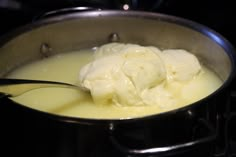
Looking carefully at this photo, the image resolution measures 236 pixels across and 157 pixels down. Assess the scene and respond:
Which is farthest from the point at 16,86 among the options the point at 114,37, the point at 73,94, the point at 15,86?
→ the point at 114,37

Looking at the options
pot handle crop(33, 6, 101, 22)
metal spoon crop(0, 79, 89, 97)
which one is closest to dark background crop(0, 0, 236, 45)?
pot handle crop(33, 6, 101, 22)

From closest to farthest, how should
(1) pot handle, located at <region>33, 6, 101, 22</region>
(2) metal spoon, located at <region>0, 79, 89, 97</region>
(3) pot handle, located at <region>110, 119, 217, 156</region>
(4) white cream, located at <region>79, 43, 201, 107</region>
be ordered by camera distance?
(3) pot handle, located at <region>110, 119, 217, 156</region> < (2) metal spoon, located at <region>0, 79, 89, 97</region> < (4) white cream, located at <region>79, 43, 201, 107</region> < (1) pot handle, located at <region>33, 6, 101, 22</region>

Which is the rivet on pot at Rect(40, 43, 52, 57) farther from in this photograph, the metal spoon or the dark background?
the metal spoon

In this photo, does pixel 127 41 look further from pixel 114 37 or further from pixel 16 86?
pixel 16 86

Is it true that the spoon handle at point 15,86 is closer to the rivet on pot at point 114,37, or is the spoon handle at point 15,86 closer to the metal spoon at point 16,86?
the metal spoon at point 16,86

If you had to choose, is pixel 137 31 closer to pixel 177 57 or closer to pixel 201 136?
pixel 177 57
